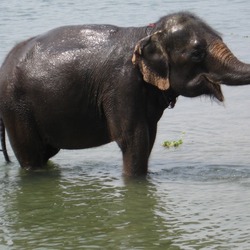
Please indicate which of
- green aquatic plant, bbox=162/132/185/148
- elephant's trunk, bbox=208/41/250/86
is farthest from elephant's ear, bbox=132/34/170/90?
green aquatic plant, bbox=162/132/185/148

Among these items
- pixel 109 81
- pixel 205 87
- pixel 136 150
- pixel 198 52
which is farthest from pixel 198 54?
pixel 136 150

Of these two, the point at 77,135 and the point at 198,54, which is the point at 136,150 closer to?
the point at 77,135

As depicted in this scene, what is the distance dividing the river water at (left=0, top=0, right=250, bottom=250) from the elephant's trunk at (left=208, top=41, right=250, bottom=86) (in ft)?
1.50

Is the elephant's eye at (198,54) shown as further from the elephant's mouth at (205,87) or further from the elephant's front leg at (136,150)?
the elephant's front leg at (136,150)

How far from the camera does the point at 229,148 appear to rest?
11.0m

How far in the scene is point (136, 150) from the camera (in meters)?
9.59

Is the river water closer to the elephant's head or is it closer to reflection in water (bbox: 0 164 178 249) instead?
reflection in water (bbox: 0 164 178 249)

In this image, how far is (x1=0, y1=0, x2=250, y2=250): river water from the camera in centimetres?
810

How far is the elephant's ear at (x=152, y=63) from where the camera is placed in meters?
9.36

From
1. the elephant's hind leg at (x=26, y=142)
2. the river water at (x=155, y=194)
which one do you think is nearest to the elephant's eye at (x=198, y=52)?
the river water at (x=155, y=194)

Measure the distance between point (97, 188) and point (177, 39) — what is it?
161cm

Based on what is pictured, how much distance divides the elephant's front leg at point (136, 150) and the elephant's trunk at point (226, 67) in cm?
89

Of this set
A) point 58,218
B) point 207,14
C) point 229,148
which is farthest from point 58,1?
point 58,218

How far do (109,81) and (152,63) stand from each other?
1.55 feet
